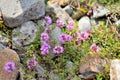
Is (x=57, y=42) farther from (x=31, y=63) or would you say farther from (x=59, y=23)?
(x=31, y=63)

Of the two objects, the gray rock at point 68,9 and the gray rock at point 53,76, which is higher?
the gray rock at point 68,9

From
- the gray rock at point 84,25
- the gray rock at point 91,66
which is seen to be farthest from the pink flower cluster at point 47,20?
the gray rock at point 91,66

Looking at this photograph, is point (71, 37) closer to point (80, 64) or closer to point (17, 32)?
point (80, 64)

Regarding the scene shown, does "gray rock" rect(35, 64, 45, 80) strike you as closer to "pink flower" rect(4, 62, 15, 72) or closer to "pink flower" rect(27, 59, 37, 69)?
"pink flower" rect(27, 59, 37, 69)

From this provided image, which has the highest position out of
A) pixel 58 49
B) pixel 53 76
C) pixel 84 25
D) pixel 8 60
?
pixel 84 25

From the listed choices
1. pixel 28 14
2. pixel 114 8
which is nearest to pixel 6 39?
pixel 28 14

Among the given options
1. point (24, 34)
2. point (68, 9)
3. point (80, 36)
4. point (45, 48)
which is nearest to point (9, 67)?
point (45, 48)

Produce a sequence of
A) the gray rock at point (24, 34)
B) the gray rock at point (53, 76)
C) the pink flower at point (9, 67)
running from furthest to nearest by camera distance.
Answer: the gray rock at point (24, 34)
the gray rock at point (53, 76)
the pink flower at point (9, 67)

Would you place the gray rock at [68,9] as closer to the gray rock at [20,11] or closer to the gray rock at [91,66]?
the gray rock at [20,11]
